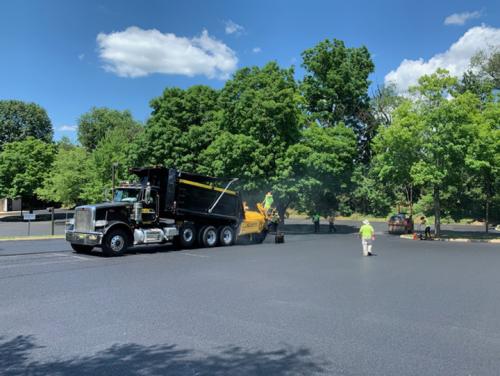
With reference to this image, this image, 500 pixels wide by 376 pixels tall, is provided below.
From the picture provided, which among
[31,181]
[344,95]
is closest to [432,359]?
[344,95]

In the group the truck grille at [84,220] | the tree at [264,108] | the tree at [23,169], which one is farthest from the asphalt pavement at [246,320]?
the tree at [23,169]

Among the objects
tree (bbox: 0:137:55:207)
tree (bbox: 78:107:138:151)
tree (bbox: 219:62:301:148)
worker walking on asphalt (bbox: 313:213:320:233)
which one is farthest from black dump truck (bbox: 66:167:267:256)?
tree (bbox: 78:107:138:151)

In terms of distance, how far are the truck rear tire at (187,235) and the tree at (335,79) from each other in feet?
87.1

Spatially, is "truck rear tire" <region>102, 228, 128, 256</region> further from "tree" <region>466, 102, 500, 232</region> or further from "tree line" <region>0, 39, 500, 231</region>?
"tree" <region>466, 102, 500, 232</region>

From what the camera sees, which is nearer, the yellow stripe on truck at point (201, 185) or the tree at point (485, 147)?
the yellow stripe on truck at point (201, 185)

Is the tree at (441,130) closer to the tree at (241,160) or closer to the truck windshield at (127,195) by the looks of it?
the tree at (241,160)

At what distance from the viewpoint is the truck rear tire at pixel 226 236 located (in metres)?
20.6

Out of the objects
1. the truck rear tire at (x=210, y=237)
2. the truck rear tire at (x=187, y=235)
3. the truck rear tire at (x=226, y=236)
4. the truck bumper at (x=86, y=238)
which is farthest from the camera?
the truck rear tire at (x=226, y=236)

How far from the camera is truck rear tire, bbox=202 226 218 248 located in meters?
19.9

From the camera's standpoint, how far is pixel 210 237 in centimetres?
2023

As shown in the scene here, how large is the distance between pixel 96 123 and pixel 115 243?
70.9 meters

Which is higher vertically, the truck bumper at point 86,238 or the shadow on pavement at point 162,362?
the truck bumper at point 86,238

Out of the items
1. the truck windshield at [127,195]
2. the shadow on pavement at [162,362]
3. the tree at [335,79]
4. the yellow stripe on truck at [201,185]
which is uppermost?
the tree at [335,79]

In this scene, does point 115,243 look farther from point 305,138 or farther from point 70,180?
point 70,180
